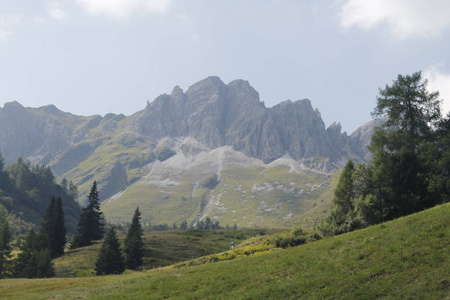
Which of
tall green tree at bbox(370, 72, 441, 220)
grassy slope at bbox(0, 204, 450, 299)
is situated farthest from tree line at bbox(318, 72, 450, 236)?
grassy slope at bbox(0, 204, 450, 299)

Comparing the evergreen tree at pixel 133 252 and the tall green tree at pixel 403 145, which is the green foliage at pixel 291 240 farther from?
the evergreen tree at pixel 133 252

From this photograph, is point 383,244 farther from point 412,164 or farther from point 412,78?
point 412,78

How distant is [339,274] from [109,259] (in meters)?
63.2

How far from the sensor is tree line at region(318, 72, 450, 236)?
146 feet

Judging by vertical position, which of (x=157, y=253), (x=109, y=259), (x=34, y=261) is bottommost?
(x=157, y=253)

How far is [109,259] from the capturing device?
72812 mm

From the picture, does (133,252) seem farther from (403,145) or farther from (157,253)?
(403,145)

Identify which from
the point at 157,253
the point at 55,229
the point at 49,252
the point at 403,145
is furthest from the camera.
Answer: the point at 55,229

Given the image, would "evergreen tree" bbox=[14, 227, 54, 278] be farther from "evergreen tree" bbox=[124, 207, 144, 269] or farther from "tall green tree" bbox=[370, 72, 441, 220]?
"tall green tree" bbox=[370, 72, 441, 220]

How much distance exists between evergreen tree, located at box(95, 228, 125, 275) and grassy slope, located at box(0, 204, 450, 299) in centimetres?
3961

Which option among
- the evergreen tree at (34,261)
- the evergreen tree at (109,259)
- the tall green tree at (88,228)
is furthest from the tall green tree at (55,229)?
the evergreen tree at (109,259)

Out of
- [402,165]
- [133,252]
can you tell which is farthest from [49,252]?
[402,165]

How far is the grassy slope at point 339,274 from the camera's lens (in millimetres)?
19109

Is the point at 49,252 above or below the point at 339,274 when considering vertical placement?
below
